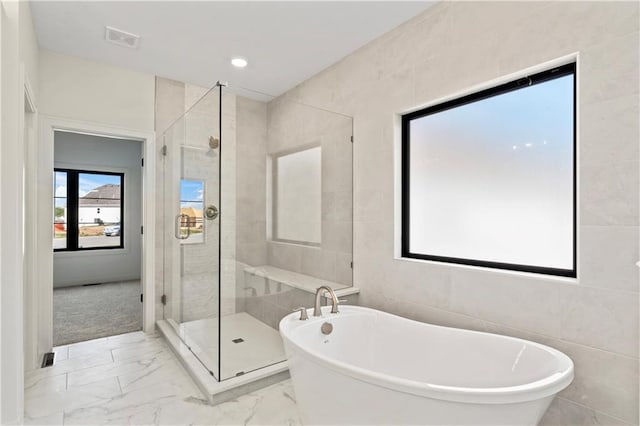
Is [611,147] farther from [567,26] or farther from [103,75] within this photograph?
[103,75]

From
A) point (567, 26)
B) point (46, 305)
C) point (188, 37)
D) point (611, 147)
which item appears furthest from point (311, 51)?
point (46, 305)

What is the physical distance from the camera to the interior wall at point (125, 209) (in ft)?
17.5

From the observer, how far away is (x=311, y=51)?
2805 mm

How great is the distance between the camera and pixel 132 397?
2.10 m

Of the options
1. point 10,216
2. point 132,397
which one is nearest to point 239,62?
point 10,216

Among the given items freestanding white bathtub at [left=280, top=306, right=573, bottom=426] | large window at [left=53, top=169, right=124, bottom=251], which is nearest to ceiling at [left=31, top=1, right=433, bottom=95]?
freestanding white bathtub at [left=280, top=306, right=573, bottom=426]

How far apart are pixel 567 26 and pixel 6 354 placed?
3009 millimetres

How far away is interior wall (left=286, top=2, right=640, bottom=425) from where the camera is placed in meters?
1.42

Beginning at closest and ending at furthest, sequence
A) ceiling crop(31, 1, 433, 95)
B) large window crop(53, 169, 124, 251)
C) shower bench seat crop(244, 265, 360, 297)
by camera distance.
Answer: ceiling crop(31, 1, 433, 95)
shower bench seat crop(244, 265, 360, 297)
large window crop(53, 169, 124, 251)

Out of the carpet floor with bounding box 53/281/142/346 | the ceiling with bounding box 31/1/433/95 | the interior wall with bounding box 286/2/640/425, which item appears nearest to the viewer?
the interior wall with bounding box 286/2/640/425

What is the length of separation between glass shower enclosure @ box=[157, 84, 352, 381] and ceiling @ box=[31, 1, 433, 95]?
0.39m

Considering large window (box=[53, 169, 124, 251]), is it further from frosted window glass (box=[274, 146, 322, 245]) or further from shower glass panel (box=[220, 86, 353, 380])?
frosted window glass (box=[274, 146, 322, 245])

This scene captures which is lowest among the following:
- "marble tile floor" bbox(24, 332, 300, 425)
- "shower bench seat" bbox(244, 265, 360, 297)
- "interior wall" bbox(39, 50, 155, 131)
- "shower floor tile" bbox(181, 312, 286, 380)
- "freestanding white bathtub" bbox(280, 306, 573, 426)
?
"marble tile floor" bbox(24, 332, 300, 425)

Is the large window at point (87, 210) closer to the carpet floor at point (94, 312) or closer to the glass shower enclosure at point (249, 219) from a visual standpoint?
the carpet floor at point (94, 312)
